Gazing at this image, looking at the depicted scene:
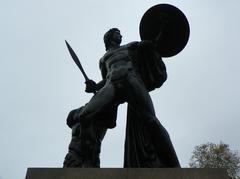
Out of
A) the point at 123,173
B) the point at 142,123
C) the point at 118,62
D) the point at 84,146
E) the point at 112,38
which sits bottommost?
the point at 123,173

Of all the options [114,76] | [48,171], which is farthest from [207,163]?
[48,171]

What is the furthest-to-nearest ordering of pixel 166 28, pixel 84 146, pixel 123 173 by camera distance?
1. pixel 166 28
2. pixel 84 146
3. pixel 123 173

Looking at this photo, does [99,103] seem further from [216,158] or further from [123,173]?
[216,158]

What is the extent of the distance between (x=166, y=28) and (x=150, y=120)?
272 centimetres

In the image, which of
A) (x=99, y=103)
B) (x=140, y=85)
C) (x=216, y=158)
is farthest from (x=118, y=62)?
(x=216, y=158)

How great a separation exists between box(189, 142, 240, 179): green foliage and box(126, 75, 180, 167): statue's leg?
9.98 metres

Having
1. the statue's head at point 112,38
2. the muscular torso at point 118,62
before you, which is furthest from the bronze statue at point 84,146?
the statue's head at point 112,38

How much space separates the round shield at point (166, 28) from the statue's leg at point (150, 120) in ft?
5.18

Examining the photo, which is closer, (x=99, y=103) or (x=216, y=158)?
(x=99, y=103)

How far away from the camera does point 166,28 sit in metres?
8.70

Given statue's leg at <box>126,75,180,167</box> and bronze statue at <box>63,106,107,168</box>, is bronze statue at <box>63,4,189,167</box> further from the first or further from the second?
bronze statue at <box>63,106,107,168</box>

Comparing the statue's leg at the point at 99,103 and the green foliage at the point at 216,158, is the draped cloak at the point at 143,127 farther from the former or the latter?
the green foliage at the point at 216,158

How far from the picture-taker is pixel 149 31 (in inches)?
349

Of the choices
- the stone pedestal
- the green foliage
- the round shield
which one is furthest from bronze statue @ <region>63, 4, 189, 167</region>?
the green foliage
